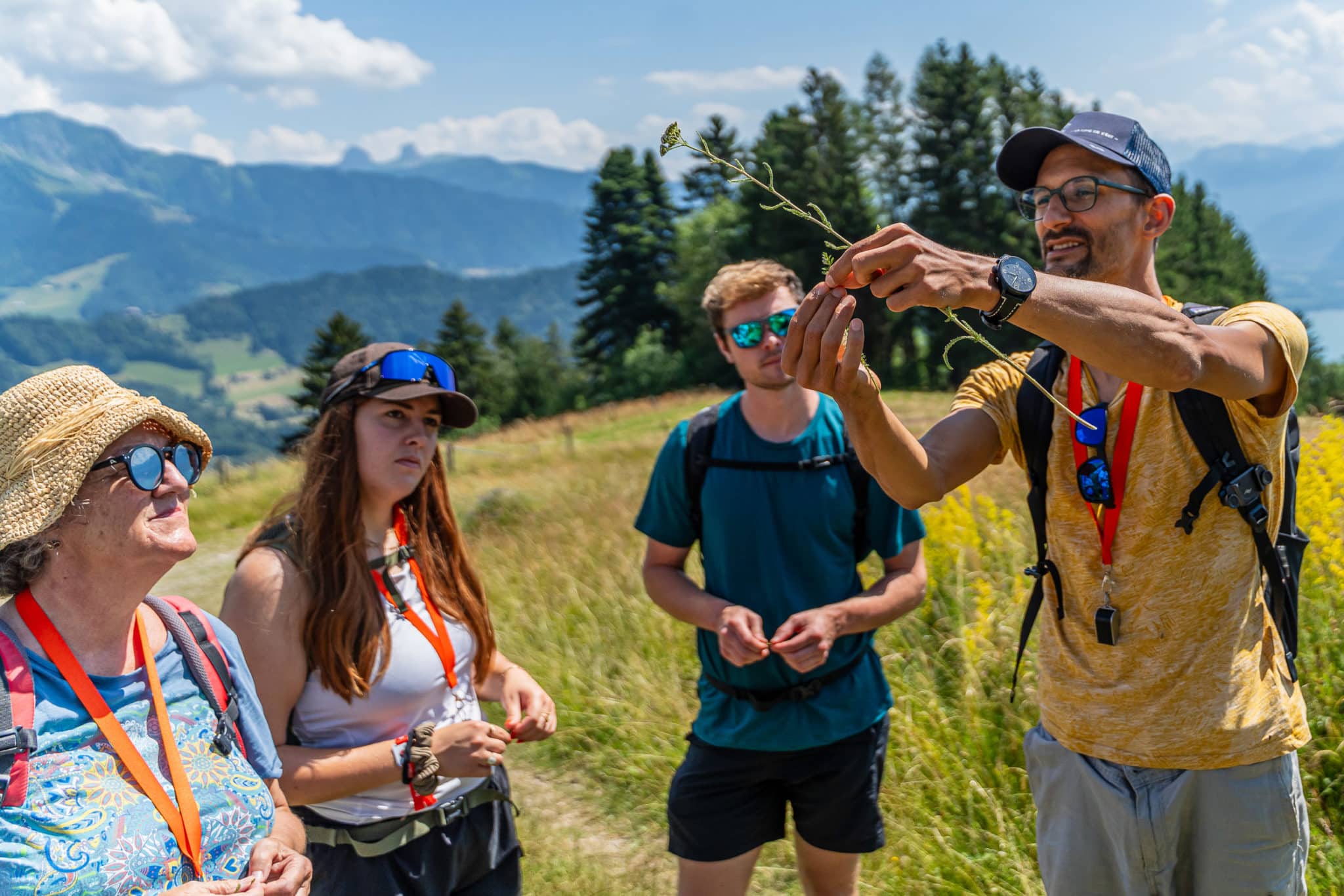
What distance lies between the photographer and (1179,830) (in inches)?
81.0

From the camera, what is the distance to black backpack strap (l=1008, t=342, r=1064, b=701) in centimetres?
224

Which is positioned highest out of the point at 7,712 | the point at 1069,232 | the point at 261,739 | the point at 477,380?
the point at 477,380

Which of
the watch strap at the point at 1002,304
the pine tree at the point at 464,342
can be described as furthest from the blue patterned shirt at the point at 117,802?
the pine tree at the point at 464,342

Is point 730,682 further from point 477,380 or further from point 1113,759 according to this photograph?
point 477,380

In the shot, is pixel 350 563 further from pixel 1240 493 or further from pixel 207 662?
pixel 1240 493

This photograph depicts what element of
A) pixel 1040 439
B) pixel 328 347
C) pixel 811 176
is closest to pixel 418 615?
pixel 1040 439

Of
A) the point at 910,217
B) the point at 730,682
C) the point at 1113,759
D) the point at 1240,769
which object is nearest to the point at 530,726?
the point at 730,682

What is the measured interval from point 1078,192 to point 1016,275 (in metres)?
0.75

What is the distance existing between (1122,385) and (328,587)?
2.00m

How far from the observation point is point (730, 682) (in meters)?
2.93

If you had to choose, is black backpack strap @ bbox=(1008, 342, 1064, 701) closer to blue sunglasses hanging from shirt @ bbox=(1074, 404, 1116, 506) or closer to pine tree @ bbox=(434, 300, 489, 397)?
blue sunglasses hanging from shirt @ bbox=(1074, 404, 1116, 506)

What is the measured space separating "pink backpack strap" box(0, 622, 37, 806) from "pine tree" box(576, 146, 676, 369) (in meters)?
59.2

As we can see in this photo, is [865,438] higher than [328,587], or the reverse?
[865,438]

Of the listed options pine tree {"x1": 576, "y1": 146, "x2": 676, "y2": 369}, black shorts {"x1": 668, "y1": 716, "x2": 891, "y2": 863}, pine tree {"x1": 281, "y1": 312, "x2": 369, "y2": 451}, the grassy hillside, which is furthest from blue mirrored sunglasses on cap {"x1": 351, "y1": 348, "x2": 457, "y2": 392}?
pine tree {"x1": 576, "y1": 146, "x2": 676, "y2": 369}
